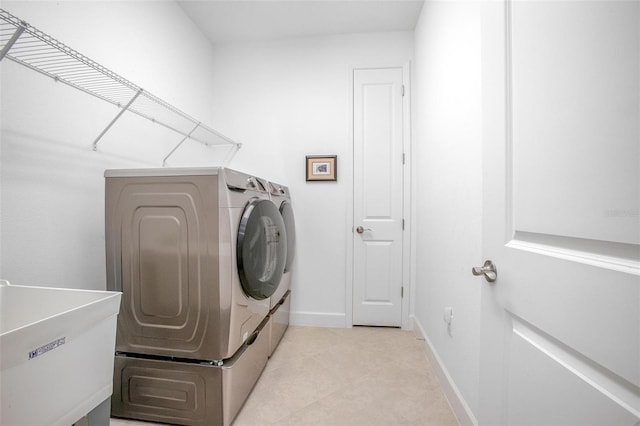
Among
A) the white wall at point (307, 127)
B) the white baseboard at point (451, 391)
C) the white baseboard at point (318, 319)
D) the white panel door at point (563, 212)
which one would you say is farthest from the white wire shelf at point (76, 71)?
the white baseboard at point (451, 391)

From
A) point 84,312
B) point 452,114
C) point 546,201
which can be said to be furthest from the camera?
point 452,114

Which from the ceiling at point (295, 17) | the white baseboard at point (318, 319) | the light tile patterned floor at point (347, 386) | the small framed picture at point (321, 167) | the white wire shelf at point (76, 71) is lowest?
the light tile patterned floor at point (347, 386)

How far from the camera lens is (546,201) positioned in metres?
0.57

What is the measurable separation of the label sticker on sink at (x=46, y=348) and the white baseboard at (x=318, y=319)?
6.35ft

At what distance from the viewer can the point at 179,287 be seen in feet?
3.84

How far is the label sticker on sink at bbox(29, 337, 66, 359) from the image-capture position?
586 mm

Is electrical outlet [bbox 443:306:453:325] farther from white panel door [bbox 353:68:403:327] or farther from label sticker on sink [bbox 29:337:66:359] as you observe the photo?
label sticker on sink [bbox 29:337:66:359]

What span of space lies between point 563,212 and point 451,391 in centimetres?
131

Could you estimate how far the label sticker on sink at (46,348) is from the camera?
→ 59cm

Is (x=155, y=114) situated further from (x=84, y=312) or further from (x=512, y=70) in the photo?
(x=512, y=70)

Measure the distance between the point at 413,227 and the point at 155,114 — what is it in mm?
2168

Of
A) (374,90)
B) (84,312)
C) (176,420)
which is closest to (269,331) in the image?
(176,420)

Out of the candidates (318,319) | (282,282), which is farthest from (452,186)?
(318,319)

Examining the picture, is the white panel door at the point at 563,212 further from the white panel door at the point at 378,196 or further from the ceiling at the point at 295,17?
the ceiling at the point at 295,17
